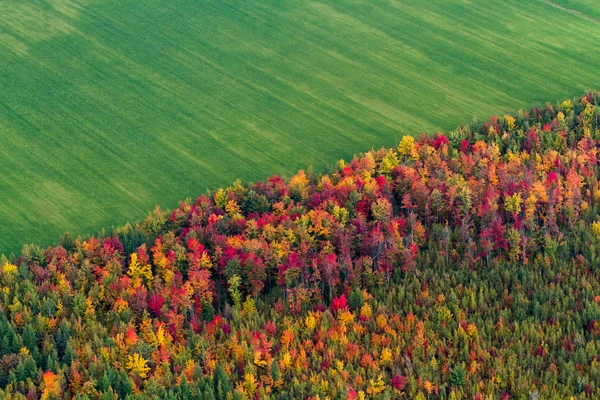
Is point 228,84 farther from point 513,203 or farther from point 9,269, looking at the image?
point 9,269

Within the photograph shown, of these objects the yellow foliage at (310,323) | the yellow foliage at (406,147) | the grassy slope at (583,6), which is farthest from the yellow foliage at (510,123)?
the grassy slope at (583,6)

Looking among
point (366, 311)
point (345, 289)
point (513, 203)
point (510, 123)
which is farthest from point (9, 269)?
→ point (510, 123)

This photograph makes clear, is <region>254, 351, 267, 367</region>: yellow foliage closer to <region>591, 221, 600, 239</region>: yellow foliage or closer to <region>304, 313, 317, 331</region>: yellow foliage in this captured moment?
<region>304, 313, 317, 331</region>: yellow foliage

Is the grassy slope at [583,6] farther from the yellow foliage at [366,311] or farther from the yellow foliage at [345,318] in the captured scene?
the yellow foliage at [345,318]

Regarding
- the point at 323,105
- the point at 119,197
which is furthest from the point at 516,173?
the point at 119,197

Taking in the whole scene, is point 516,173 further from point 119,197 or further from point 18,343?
point 18,343

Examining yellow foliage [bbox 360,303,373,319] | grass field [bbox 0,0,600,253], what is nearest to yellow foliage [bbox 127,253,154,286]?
grass field [bbox 0,0,600,253]
